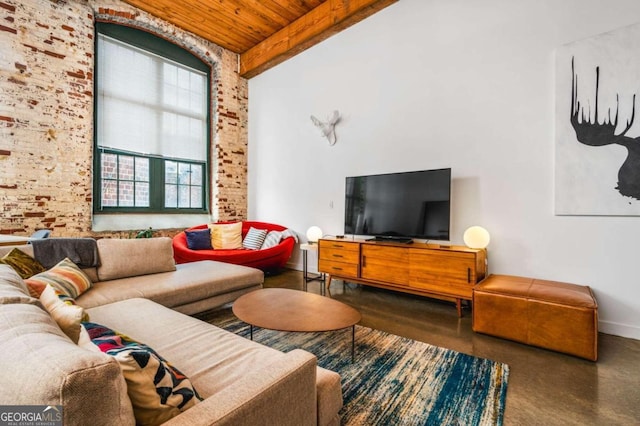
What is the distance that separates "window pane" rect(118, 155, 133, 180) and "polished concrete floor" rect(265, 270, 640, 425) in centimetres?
407

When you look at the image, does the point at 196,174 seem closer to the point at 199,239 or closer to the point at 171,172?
the point at 171,172

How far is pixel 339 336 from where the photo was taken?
2.48 meters

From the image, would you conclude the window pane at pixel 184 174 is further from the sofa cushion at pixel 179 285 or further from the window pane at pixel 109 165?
the sofa cushion at pixel 179 285

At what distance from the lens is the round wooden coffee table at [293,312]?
184 cm

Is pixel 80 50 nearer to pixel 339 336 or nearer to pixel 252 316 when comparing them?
pixel 252 316

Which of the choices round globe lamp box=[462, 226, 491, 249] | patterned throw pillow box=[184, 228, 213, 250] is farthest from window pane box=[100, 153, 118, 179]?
round globe lamp box=[462, 226, 491, 249]

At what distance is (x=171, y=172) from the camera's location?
5223 mm

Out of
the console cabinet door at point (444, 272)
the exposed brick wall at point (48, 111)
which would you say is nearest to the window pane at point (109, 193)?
the exposed brick wall at point (48, 111)

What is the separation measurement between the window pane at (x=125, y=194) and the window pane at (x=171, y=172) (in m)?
0.57

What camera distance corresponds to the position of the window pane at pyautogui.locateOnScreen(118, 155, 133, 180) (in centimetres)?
464

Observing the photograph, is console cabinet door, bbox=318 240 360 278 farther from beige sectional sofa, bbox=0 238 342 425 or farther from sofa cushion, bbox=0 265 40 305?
sofa cushion, bbox=0 265 40 305

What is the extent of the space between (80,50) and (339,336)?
4.96 m

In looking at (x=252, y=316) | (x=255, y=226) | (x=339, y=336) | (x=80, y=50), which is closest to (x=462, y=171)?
(x=339, y=336)

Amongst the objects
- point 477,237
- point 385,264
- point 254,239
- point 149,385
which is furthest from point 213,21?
point 149,385
